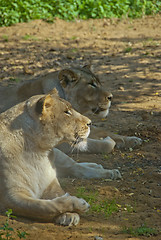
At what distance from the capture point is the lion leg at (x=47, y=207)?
375 centimetres

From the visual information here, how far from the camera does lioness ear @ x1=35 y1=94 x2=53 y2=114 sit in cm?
395

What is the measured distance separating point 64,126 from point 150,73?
5.44 metres

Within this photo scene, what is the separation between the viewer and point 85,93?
6059 millimetres

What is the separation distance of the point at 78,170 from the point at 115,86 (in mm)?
3921

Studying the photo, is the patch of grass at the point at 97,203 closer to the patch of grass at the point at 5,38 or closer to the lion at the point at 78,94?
the lion at the point at 78,94

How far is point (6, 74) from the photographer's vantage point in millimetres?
9422

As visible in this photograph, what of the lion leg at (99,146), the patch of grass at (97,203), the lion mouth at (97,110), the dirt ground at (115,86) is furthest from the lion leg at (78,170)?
the lion mouth at (97,110)

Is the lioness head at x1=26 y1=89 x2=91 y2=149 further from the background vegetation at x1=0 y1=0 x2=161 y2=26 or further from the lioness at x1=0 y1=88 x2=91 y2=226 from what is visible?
the background vegetation at x1=0 y1=0 x2=161 y2=26

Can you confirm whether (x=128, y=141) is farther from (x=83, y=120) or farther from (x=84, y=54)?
(x=84, y=54)

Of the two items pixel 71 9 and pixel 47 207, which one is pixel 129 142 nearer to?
pixel 47 207

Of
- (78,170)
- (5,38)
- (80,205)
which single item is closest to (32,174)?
(80,205)

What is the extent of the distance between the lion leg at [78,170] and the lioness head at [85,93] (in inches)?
47.2

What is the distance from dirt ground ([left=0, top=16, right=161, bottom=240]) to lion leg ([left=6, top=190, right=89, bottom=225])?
7 centimetres

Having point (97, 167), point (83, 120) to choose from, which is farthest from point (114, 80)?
point (83, 120)
